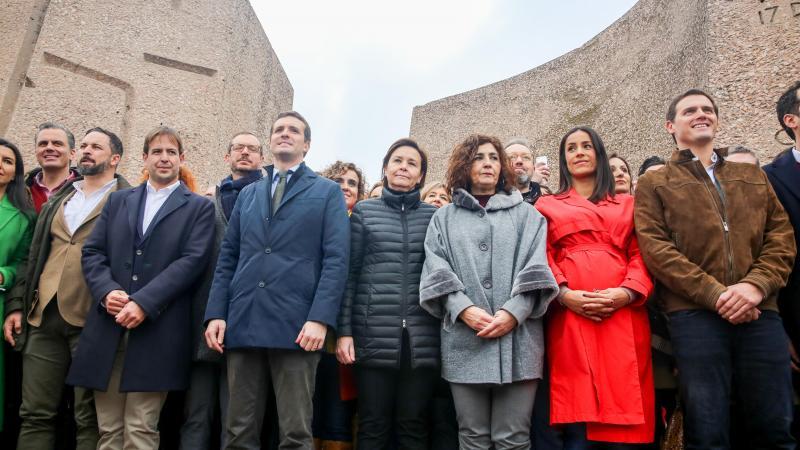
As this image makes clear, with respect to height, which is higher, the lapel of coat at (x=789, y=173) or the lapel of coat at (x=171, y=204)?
the lapel of coat at (x=789, y=173)

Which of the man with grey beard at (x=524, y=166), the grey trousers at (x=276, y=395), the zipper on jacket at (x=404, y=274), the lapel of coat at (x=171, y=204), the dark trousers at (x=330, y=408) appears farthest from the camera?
the man with grey beard at (x=524, y=166)

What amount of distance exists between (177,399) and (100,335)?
68 cm

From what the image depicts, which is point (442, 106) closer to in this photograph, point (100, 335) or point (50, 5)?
point (50, 5)

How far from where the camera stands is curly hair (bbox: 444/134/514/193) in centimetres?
307

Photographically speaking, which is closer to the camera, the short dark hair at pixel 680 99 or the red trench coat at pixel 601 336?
the red trench coat at pixel 601 336

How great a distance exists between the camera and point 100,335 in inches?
110

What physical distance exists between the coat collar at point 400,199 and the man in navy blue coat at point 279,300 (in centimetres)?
26

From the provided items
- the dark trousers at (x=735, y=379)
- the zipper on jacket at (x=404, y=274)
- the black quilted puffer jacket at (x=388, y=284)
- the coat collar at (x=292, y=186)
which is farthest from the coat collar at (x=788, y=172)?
the coat collar at (x=292, y=186)

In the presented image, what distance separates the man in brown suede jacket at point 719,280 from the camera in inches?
90.7

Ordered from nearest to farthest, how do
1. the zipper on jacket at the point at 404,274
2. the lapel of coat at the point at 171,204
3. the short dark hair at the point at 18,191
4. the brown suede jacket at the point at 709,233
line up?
the brown suede jacket at the point at 709,233, the zipper on jacket at the point at 404,274, the lapel of coat at the point at 171,204, the short dark hair at the point at 18,191

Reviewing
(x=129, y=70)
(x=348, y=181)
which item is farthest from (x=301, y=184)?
(x=129, y=70)

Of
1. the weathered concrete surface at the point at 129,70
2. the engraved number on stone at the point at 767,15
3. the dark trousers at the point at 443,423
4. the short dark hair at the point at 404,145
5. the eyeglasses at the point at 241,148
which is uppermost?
the engraved number on stone at the point at 767,15

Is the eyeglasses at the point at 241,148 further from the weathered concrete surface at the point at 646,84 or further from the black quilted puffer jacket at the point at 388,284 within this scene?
the weathered concrete surface at the point at 646,84

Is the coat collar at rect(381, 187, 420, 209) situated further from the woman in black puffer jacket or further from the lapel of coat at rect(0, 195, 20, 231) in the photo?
the lapel of coat at rect(0, 195, 20, 231)
